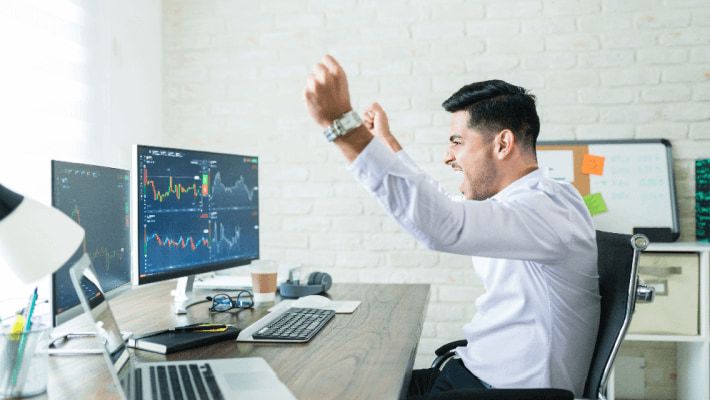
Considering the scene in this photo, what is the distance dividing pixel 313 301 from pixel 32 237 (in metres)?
1.19

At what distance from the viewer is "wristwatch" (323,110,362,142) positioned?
107 centimetres

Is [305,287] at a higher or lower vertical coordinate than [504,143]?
lower

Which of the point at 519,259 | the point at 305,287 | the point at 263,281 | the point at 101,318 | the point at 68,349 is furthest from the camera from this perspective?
the point at 305,287

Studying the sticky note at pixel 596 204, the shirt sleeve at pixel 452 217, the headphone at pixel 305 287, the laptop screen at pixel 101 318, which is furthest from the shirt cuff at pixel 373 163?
the sticky note at pixel 596 204

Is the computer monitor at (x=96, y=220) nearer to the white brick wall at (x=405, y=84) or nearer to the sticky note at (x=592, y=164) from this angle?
the white brick wall at (x=405, y=84)

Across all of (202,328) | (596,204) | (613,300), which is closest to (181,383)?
(202,328)

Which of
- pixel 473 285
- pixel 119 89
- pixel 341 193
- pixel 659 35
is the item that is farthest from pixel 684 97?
pixel 119 89

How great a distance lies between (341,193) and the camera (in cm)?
318

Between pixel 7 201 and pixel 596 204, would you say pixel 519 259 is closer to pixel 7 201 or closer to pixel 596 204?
pixel 7 201

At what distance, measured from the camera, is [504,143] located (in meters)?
1.55

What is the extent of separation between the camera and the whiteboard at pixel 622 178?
9.53 feet

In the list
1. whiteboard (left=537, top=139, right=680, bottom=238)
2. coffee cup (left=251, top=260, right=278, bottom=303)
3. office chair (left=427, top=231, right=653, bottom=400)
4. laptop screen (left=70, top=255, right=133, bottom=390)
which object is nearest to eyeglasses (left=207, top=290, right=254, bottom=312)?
coffee cup (left=251, top=260, right=278, bottom=303)

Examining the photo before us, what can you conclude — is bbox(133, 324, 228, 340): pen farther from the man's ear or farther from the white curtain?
the man's ear

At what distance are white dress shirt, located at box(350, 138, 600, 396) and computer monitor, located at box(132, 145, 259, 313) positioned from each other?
2.50 feet
